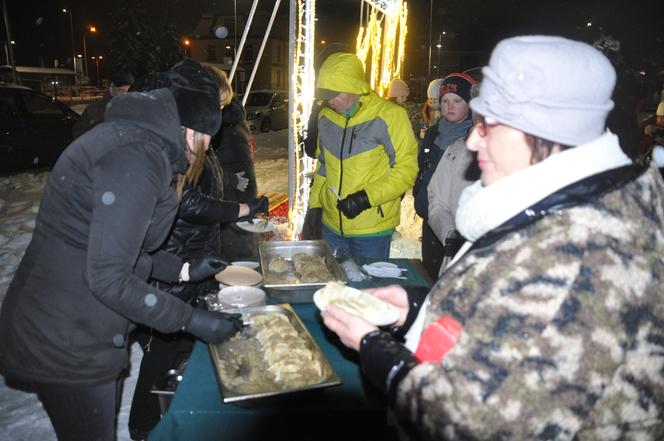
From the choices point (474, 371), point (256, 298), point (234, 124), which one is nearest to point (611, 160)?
point (474, 371)

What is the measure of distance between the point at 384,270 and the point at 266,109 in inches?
669

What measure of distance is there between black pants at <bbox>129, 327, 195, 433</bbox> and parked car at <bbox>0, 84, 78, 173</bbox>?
8829mm

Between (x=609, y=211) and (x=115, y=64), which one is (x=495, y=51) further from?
(x=115, y=64)

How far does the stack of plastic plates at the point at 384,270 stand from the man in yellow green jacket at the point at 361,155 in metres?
0.60

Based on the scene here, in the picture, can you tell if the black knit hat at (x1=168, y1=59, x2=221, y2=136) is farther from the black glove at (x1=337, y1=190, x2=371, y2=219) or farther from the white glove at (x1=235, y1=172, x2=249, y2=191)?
the white glove at (x1=235, y1=172, x2=249, y2=191)

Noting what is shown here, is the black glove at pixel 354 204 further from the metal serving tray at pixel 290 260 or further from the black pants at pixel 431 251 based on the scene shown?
the black pants at pixel 431 251

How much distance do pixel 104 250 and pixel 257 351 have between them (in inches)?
37.9

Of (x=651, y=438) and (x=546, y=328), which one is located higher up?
(x=546, y=328)

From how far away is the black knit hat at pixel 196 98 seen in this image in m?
2.05

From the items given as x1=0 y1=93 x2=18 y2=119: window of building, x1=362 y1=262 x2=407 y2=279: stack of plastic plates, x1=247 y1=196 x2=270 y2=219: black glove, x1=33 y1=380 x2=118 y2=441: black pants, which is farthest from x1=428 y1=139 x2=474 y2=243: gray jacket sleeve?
x1=0 y1=93 x2=18 y2=119: window of building

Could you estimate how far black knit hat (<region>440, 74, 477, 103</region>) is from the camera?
387 centimetres

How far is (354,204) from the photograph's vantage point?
145 inches

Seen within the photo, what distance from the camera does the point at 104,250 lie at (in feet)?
4.97

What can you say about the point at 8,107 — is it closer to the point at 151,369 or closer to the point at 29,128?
the point at 29,128
